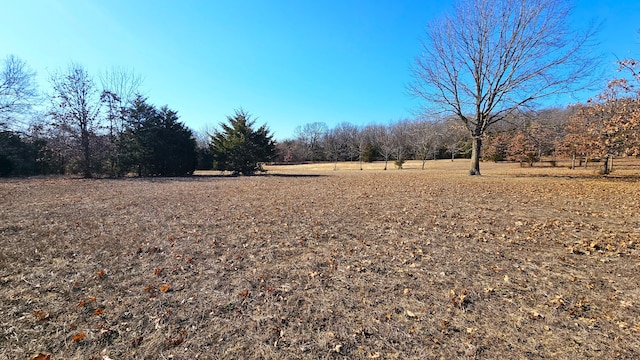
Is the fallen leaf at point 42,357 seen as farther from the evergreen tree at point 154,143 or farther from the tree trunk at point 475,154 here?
the evergreen tree at point 154,143

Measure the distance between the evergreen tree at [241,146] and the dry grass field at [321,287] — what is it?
692 inches

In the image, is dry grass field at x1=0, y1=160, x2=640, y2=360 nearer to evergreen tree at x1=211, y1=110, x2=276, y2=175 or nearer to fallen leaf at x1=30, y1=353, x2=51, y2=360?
fallen leaf at x1=30, y1=353, x2=51, y2=360

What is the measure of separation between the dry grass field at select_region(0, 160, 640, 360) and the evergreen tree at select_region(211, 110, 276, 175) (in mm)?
17566

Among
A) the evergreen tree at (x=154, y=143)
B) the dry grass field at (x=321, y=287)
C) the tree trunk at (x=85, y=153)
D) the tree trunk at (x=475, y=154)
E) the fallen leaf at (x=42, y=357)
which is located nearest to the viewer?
the fallen leaf at (x=42, y=357)

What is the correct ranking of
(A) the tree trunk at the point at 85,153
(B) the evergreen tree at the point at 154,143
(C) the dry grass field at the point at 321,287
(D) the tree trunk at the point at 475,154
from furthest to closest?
(B) the evergreen tree at the point at 154,143
(D) the tree trunk at the point at 475,154
(A) the tree trunk at the point at 85,153
(C) the dry grass field at the point at 321,287

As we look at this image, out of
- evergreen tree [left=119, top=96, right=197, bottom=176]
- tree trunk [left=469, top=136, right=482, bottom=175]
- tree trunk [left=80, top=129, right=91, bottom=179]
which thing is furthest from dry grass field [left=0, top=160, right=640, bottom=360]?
evergreen tree [left=119, top=96, right=197, bottom=176]

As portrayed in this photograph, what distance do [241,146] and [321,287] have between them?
2209 cm

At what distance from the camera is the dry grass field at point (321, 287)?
2408 mm

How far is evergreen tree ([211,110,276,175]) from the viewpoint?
78.7ft

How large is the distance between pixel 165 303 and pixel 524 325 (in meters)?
3.88

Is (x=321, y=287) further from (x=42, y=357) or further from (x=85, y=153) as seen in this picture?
(x=85, y=153)

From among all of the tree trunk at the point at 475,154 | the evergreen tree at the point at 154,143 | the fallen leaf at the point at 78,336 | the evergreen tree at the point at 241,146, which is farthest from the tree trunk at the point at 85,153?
the tree trunk at the point at 475,154

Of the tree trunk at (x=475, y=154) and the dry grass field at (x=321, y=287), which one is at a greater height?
the tree trunk at (x=475, y=154)

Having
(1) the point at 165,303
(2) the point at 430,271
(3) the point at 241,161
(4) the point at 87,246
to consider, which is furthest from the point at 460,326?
(3) the point at 241,161
